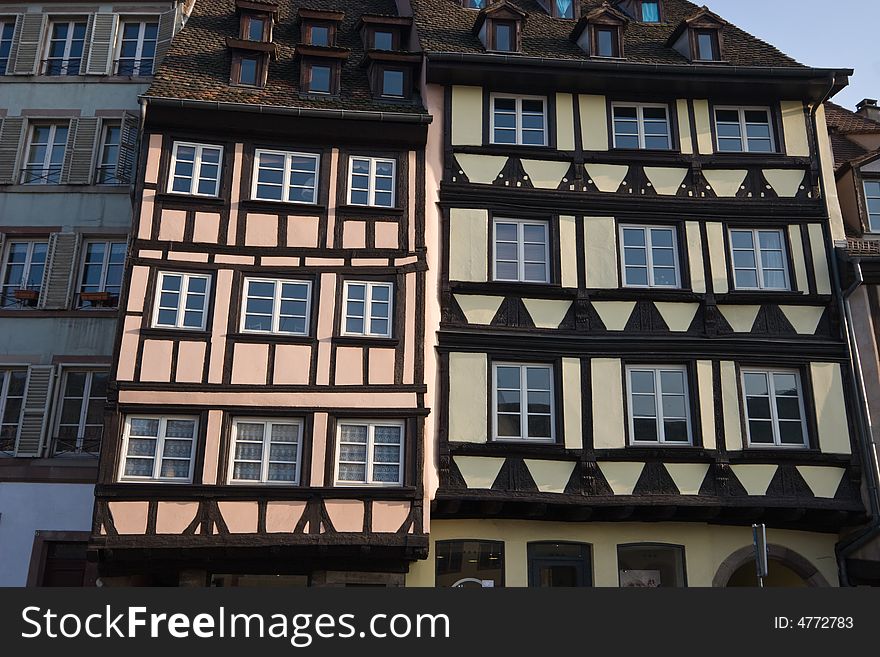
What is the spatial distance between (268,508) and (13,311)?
6889 millimetres

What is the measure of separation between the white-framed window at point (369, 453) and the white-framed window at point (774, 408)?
6213 millimetres

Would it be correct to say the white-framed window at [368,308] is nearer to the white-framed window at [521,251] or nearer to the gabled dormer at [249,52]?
the white-framed window at [521,251]

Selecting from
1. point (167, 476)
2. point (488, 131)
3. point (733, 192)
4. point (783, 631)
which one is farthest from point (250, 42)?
point (783, 631)

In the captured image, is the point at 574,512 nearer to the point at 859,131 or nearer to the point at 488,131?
the point at 488,131

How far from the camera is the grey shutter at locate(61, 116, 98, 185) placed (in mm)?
18016

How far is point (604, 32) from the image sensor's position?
1855 centimetres

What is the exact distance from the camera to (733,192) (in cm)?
1722

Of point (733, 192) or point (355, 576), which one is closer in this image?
point (355, 576)

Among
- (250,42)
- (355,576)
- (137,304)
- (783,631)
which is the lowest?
(783,631)

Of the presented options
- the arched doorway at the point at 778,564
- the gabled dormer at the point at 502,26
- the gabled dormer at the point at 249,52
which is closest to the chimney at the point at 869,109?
the gabled dormer at the point at 502,26

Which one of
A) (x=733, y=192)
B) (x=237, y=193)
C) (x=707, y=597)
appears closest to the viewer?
(x=707, y=597)

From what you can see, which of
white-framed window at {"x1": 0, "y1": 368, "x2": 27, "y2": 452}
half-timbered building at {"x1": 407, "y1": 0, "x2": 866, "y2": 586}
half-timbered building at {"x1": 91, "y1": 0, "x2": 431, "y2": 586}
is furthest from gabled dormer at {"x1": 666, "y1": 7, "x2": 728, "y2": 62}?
white-framed window at {"x1": 0, "y1": 368, "x2": 27, "y2": 452}

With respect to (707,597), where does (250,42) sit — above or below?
above

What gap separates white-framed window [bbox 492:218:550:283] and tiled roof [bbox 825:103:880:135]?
29.4 ft
